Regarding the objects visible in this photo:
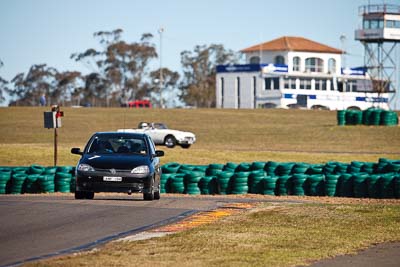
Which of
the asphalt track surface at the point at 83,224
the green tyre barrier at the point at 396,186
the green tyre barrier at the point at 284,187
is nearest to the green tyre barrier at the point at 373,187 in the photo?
the green tyre barrier at the point at 396,186

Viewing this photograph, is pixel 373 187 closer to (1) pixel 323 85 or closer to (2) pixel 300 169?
(2) pixel 300 169

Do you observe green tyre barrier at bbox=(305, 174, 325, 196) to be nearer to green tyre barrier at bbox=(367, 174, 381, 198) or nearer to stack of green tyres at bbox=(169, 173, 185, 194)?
green tyre barrier at bbox=(367, 174, 381, 198)

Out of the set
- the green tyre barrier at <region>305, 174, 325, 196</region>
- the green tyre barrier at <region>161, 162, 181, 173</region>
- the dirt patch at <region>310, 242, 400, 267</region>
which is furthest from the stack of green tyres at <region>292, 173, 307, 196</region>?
the dirt patch at <region>310, 242, 400, 267</region>

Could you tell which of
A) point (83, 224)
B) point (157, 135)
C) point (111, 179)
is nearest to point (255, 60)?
point (157, 135)

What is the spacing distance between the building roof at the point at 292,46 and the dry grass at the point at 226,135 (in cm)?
2693

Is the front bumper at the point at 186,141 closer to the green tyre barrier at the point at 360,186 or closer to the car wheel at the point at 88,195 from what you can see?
the green tyre barrier at the point at 360,186

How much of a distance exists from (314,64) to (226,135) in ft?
178

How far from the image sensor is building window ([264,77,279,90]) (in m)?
110

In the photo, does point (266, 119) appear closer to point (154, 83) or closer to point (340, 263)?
point (154, 83)

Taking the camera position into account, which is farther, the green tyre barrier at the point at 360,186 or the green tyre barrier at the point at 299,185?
the green tyre barrier at the point at 299,185

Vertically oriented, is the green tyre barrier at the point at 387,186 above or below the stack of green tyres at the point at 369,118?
below

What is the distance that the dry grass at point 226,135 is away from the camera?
46.8 meters

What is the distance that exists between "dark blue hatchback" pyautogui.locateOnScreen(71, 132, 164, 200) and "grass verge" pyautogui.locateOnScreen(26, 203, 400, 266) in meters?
2.76

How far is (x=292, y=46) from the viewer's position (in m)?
115
